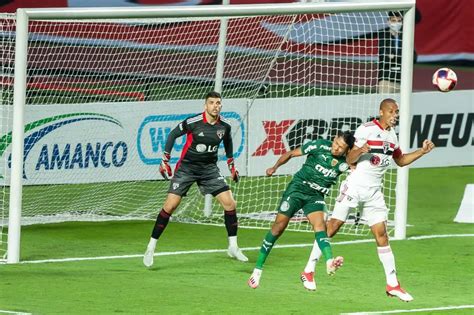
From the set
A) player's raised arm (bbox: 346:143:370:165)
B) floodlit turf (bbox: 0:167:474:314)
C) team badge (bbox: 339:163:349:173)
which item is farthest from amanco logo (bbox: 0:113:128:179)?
player's raised arm (bbox: 346:143:370:165)

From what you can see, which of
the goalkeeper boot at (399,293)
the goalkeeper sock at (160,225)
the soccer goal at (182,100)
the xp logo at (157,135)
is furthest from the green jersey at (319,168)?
the xp logo at (157,135)

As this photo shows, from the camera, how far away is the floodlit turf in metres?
14.9

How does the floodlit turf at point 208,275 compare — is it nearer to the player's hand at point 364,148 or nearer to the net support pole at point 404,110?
the net support pole at point 404,110

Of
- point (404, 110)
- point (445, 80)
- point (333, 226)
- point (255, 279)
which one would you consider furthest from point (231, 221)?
point (404, 110)

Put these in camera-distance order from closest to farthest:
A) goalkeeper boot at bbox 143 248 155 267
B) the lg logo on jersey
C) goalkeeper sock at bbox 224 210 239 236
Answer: goalkeeper boot at bbox 143 248 155 267
the lg logo on jersey
goalkeeper sock at bbox 224 210 239 236

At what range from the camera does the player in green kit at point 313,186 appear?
52.4 ft

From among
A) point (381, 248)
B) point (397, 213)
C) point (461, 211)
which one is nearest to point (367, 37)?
point (461, 211)

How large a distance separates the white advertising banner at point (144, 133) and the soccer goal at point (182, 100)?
21 millimetres

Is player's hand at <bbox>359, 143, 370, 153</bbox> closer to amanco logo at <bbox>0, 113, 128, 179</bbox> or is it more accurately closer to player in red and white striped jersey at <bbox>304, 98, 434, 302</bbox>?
player in red and white striped jersey at <bbox>304, 98, 434, 302</bbox>

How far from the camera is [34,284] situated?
52.2ft

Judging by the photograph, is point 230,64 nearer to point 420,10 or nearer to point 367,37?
point 367,37

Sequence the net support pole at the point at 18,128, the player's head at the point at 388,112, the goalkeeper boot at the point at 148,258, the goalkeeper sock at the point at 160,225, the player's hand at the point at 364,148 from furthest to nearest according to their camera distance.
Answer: the goalkeeper sock at the point at 160,225 → the goalkeeper boot at the point at 148,258 → the net support pole at the point at 18,128 → the player's head at the point at 388,112 → the player's hand at the point at 364,148

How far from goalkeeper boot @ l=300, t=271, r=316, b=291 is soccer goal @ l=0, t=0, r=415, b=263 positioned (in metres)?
4.14

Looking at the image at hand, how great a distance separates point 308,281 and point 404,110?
4618mm
